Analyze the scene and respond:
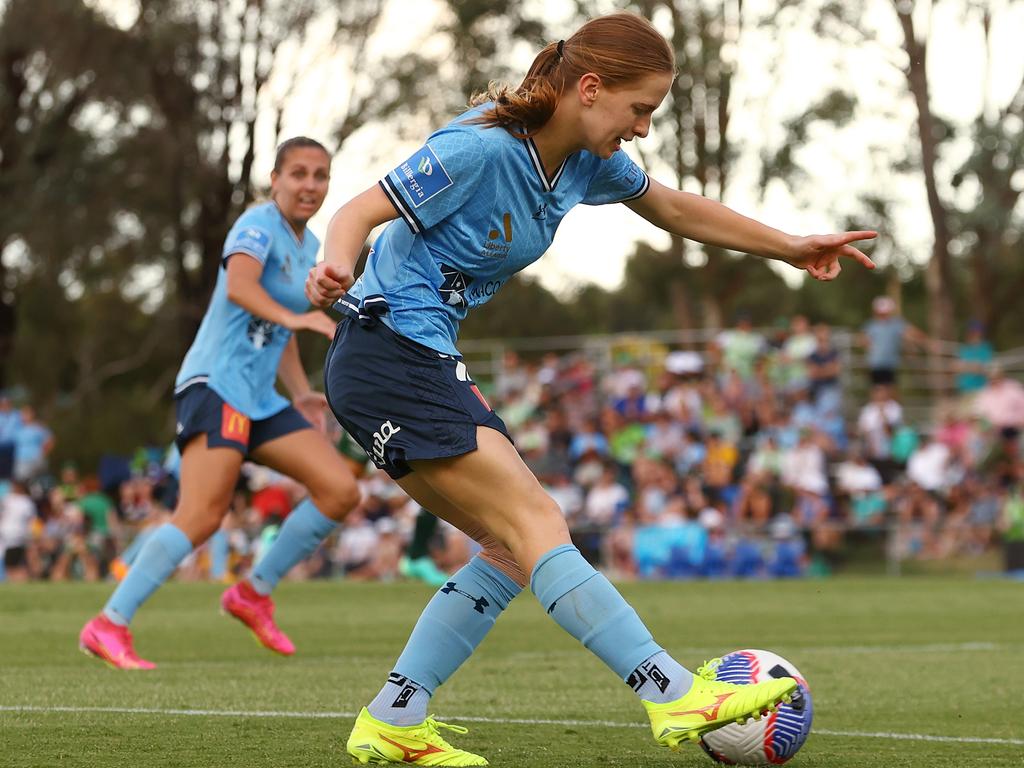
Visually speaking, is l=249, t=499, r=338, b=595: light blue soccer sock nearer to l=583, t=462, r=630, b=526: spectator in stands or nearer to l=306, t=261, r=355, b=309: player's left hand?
l=306, t=261, r=355, b=309: player's left hand

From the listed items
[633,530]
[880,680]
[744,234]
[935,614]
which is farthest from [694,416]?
[744,234]

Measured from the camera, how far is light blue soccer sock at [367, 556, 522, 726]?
4.77 metres

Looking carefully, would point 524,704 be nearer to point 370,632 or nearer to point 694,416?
point 370,632

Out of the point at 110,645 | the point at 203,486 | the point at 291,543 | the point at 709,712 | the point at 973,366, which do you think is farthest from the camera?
the point at 973,366

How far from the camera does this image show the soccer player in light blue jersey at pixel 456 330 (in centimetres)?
430

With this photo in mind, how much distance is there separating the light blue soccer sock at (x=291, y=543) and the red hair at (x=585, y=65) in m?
3.96

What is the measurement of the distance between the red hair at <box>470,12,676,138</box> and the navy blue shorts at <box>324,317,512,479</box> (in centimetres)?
65

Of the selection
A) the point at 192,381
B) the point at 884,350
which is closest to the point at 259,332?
the point at 192,381

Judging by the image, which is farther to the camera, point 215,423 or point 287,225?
point 287,225

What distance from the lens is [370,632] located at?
411 inches

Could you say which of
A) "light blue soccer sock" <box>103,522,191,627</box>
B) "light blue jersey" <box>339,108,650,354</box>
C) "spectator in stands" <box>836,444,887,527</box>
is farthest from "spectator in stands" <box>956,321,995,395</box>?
"light blue jersey" <box>339,108,650,354</box>

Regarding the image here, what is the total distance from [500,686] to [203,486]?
1761 millimetres

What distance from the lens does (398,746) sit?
4727mm

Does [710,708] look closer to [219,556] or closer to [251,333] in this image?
[251,333]
